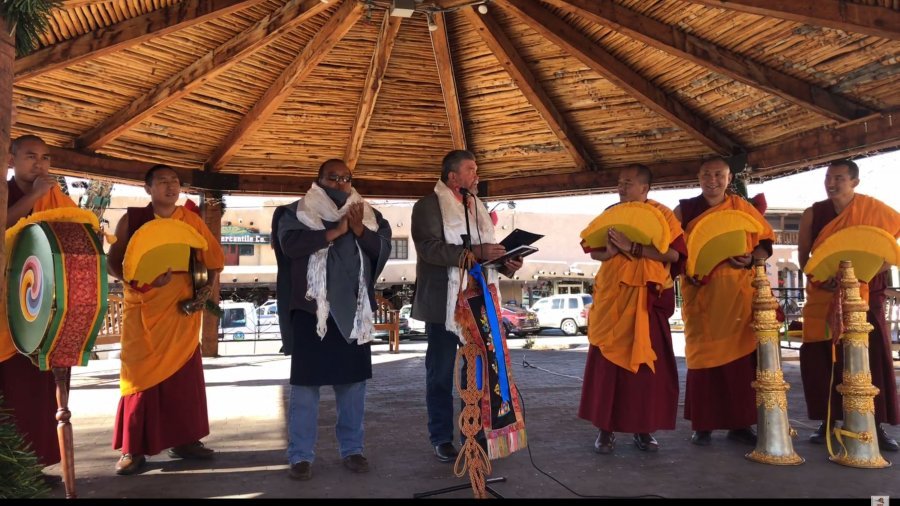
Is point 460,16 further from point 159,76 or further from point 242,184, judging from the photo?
point 242,184

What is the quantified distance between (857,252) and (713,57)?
2319 mm

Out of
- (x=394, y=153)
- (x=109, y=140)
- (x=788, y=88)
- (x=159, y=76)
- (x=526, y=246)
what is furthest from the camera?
(x=394, y=153)

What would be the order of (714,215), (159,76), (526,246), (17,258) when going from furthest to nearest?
(159,76)
(714,215)
(526,246)
(17,258)

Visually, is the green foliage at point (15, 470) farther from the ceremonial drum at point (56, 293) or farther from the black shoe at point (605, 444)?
the black shoe at point (605, 444)

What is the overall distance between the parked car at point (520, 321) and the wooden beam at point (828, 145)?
13.8 metres

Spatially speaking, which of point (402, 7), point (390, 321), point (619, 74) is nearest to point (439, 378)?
point (402, 7)

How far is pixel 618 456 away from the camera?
13.1 feet

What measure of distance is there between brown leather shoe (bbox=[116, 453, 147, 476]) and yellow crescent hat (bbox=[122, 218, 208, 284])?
3.29 ft

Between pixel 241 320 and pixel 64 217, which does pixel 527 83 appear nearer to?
pixel 64 217

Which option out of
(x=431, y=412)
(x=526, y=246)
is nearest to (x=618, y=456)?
(x=431, y=412)

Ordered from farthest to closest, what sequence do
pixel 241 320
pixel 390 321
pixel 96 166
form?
pixel 241 320, pixel 390 321, pixel 96 166

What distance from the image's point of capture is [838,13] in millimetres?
4285

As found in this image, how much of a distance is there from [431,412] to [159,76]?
4.67 meters

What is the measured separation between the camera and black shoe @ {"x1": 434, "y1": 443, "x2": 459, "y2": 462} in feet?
12.6
